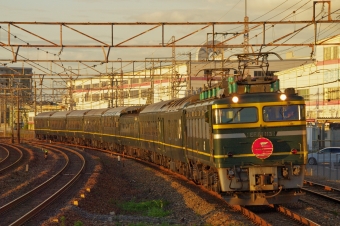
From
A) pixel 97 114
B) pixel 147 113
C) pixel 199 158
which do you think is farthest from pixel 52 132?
pixel 199 158

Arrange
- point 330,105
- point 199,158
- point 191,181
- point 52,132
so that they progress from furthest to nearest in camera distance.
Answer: point 52,132, point 330,105, point 191,181, point 199,158

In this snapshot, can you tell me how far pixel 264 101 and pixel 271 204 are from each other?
2.90 m

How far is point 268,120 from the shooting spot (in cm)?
1636

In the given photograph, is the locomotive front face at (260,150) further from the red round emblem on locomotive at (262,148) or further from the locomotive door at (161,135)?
the locomotive door at (161,135)

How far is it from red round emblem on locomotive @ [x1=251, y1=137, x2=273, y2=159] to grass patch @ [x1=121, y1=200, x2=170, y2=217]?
2920 mm

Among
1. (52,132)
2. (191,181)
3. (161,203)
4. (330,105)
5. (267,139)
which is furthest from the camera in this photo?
(52,132)

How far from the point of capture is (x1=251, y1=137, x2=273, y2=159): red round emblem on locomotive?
16.1 metres

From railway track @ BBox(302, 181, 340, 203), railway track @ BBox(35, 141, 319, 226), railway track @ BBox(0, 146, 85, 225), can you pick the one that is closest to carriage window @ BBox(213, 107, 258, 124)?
railway track @ BBox(35, 141, 319, 226)

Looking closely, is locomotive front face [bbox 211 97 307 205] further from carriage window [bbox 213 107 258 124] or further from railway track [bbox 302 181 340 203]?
railway track [bbox 302 181 340 203]

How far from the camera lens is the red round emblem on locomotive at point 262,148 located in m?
16.1

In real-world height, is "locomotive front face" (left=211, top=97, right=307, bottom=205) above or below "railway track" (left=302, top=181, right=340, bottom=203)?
above

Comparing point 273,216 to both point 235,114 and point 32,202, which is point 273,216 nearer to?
point 235,114

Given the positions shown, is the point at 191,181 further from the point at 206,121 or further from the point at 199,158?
the point at 206,121

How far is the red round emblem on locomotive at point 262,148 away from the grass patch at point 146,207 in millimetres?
2920
